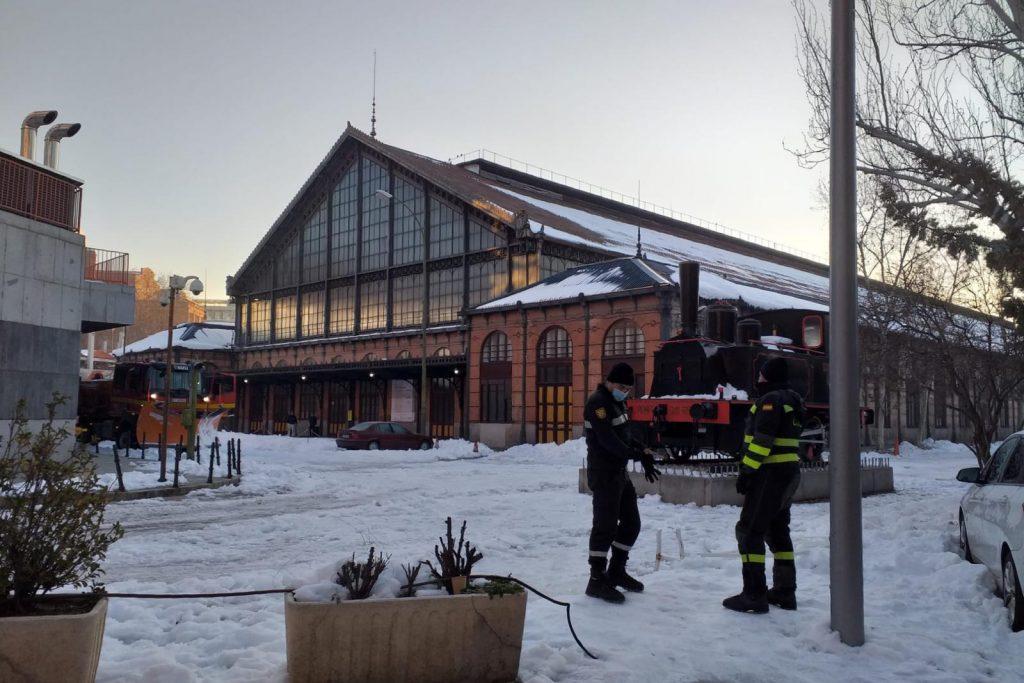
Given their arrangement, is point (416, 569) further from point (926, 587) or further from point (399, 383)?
point (399, 383)

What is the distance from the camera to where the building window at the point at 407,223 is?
5088 cm

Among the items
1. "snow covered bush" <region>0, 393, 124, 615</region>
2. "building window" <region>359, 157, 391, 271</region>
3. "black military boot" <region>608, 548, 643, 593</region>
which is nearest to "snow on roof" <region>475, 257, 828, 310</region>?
"building window" <region>359, 157, 391, 271</region>

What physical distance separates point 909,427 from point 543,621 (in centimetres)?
5055

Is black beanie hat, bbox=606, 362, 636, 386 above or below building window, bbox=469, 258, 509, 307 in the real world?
below

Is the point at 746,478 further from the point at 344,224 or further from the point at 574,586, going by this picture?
the point at 344,224

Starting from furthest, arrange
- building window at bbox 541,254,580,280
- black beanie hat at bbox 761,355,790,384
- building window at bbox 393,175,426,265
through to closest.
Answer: building window at bbox 393,175,426,265 < building window at bbox 541,254,580,280 < black beanie hat at bbox 761,355,790,384

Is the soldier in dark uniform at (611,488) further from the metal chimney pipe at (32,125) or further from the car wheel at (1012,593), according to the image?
the metal chimney pipe at (32,125)

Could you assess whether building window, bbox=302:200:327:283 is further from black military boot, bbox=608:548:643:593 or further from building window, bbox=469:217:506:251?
black military boot, bbox=608:548:643:593

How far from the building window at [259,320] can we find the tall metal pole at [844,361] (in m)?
58.9

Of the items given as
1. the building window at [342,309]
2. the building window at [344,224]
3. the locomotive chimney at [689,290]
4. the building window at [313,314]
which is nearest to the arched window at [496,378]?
the building window at [342,309]

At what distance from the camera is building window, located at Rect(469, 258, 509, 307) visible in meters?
45.2

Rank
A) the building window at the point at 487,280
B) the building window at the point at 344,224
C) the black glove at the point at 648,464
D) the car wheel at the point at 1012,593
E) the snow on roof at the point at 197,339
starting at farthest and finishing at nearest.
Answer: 1. the snow on roof at the point at 197,339
2. the building window at the point at 344,224
3. the building window at the point at 487,280
4. the black glove at the point at 648,464
5. the car wheel at the point at 1012,593

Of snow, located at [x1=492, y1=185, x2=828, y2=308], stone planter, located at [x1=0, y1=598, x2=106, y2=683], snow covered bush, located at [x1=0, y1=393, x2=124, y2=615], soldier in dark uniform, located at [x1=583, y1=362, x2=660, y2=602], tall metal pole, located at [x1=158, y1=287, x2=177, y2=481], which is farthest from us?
snow, located at [x1=492, y1=185, x2=828, y2=308]

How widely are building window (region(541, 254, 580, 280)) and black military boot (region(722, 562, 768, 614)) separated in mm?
36464
